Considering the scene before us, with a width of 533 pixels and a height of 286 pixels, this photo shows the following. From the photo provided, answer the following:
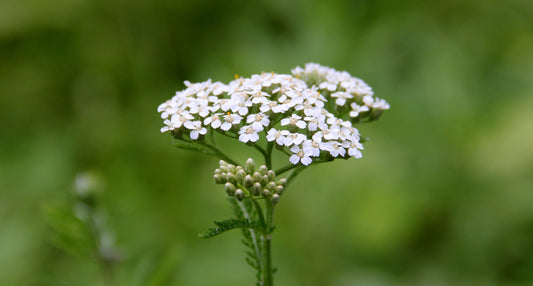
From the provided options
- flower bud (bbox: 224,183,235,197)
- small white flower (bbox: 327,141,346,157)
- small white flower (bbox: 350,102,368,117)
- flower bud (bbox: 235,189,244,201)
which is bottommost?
flower bud (bbox: 235,189,244,201)

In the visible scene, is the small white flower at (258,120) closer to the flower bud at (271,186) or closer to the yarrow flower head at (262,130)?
the yarrow flower head at (262,130)

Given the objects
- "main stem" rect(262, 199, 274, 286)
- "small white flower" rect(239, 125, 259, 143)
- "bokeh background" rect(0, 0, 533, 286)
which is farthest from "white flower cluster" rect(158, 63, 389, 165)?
"bokeh background" rect(0, 0, 533, 286)

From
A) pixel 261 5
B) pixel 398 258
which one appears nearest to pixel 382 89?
pixel 398 258

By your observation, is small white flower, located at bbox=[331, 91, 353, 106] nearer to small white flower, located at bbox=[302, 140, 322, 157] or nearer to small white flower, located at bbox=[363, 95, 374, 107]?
small white flower, located at bbox=[363, 95, 374, 107]

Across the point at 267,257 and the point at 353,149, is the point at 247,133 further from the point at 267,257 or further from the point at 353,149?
the point at 267,257

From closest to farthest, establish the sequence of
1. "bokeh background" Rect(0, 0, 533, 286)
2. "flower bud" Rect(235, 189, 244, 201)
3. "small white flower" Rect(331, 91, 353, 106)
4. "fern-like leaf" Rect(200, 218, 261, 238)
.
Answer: "fern-like leaf" Rect(200, 218, 261, 238)
"flower bud" Rect(235, 189, 244, 201)
"small white flower" Rect(331, 91, 353, 106)
"bokeh background" Rect(0, 0, 533, 286)

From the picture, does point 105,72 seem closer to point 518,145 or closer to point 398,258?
point 398,258

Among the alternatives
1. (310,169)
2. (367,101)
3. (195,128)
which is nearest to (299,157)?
(195,128)

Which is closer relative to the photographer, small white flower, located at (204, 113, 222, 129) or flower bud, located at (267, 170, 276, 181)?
flower bud, located at (267, 170, 276, 181)
